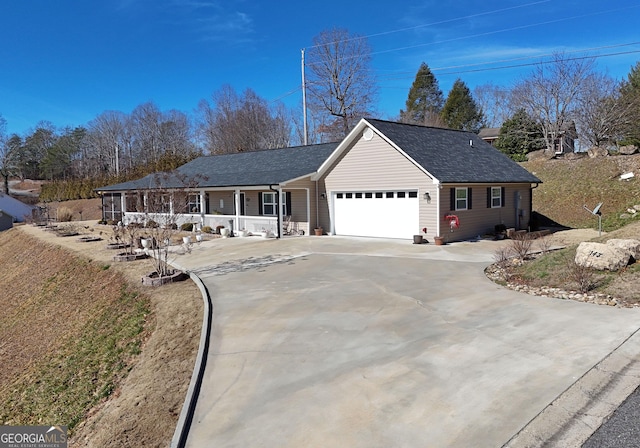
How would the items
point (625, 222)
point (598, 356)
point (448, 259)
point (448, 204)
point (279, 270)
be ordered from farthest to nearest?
1. point (625, 222)
2. point (448, 204)
3. point (448, 259)
4. point (279, 270)
5. point (598, 356)

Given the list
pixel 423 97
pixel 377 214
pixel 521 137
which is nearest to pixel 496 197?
pixel 377 214

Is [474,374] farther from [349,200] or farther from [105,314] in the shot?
[349,200]

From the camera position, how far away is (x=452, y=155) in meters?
20.3

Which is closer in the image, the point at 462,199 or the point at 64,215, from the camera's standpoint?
the point at 462,199

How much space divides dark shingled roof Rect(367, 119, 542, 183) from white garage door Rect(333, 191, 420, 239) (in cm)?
157

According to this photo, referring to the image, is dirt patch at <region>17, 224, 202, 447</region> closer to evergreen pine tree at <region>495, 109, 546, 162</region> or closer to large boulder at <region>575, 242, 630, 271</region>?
Result: large boulder at <region>575, 242, 630, 271</region>

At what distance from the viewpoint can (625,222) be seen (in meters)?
21.3

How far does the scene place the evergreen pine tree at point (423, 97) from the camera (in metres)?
57.7

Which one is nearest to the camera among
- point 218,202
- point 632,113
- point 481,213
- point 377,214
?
point 481,213

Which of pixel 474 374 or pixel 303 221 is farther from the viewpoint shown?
pixel 303 221

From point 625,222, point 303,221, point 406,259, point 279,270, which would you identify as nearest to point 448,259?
point 406,259

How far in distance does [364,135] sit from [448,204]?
490 cm
